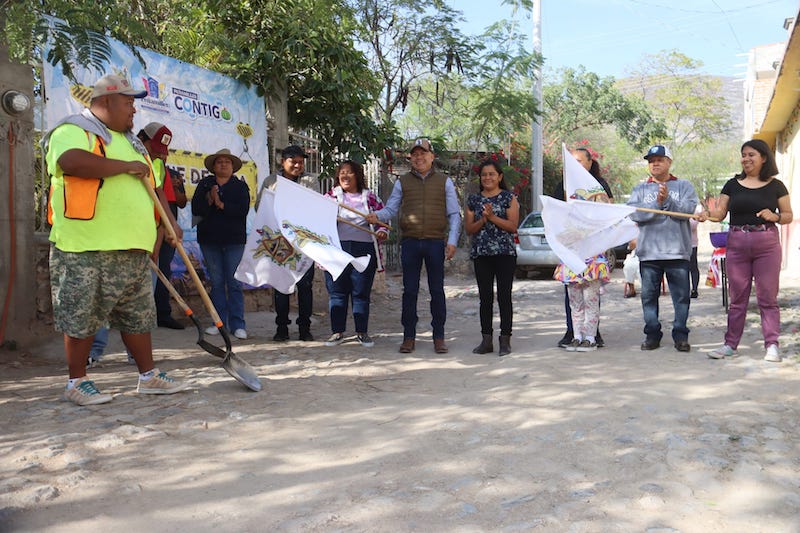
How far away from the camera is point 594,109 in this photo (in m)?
30.2

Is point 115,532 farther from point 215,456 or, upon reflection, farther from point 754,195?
point 754,195

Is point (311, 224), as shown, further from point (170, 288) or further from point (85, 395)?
point (85, 395)

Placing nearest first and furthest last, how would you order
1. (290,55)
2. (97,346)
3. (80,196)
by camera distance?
(80,196) → (97,346) → (290,55)

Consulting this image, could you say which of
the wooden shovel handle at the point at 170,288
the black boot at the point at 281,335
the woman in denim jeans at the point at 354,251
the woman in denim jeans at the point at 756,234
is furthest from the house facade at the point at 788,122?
the wooden shovel handle at the point at 170,288

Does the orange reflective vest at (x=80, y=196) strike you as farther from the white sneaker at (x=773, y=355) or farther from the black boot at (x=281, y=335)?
the white sneaker at (x=773, y=355)

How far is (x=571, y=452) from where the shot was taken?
356cm

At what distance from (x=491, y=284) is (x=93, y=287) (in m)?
3.46

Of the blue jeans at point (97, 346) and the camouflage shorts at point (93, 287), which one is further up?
the camouflage shorts at point (93, 287)

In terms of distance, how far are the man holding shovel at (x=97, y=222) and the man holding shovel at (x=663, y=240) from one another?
13.7 feet

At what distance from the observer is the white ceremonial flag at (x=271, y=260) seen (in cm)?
654

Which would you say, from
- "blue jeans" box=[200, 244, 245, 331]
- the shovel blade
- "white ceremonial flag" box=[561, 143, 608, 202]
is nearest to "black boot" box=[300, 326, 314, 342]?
"blue jeans" box=[200, 244, 245, 331]

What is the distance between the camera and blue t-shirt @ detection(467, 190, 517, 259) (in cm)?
628

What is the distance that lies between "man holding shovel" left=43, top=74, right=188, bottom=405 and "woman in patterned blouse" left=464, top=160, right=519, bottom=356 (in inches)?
118

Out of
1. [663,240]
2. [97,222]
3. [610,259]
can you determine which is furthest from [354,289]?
[97,222]
